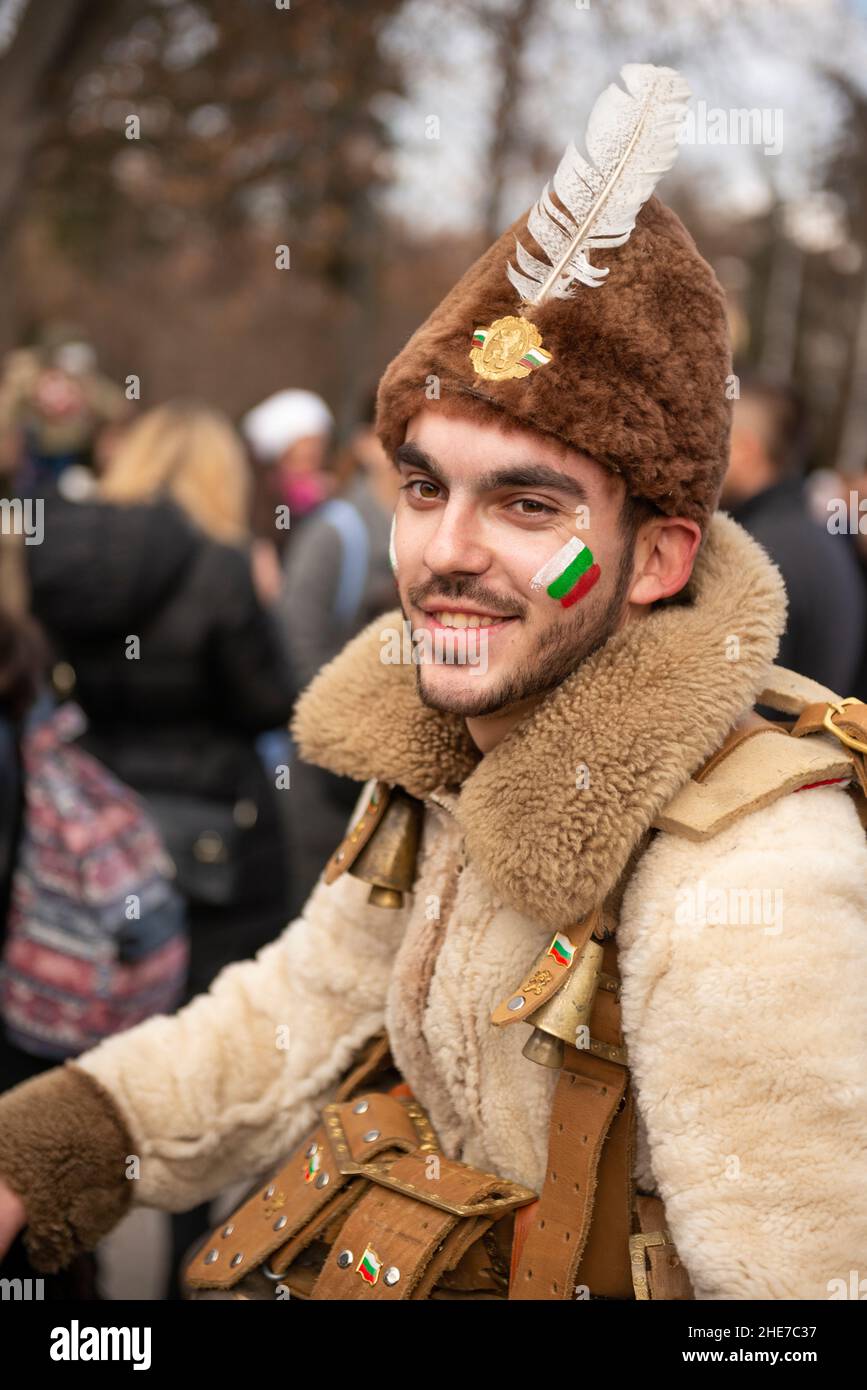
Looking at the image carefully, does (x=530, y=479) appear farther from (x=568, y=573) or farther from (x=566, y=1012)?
(x=566, y=1012)

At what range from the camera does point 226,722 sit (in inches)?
177

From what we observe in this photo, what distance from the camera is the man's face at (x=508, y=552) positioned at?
1972 mm

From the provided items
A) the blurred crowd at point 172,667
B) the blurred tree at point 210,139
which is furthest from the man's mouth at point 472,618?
the blurred tree at point 210,139

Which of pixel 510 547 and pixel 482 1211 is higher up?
pixel 510 547

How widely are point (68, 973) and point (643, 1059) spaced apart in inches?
78.3

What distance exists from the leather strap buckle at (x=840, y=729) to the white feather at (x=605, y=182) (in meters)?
0.67

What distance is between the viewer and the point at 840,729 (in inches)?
77.7

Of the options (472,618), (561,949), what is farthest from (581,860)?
(472,618)

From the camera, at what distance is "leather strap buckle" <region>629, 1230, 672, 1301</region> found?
1.87 meters

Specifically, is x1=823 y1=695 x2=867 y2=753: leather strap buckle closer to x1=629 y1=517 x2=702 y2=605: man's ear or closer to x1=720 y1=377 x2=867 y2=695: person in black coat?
x1=629 y1=517 x2=702 y2=605: man's ear

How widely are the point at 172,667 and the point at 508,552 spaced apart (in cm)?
251

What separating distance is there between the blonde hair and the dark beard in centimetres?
294

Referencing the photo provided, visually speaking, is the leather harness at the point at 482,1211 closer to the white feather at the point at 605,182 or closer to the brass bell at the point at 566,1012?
the brass bell at the point at 566,1012
